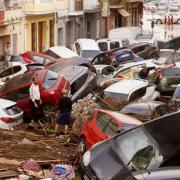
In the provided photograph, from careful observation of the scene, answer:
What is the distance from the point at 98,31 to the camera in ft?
176

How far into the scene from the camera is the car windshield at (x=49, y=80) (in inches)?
735

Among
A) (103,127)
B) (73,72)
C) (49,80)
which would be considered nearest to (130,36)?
(73,72)

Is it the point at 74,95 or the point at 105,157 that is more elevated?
the point at 105,157

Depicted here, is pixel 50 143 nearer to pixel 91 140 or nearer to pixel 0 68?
pixel 91 140

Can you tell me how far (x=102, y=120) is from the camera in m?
12.2

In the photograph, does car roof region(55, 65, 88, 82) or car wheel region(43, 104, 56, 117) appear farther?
car roof region(55, 65, 88, 82)

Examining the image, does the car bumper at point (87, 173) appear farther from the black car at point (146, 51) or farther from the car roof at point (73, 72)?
the black car at point (146, 51)

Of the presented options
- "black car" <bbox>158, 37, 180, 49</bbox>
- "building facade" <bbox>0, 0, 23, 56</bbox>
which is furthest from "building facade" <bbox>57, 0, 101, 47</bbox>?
"black car" <bbox>158, 37, 180, 49</bbox>

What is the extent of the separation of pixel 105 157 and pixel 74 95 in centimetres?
1168

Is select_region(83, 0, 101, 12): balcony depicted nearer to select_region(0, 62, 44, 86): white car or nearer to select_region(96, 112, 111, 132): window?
select_region(0, 62, 44, 86): white car

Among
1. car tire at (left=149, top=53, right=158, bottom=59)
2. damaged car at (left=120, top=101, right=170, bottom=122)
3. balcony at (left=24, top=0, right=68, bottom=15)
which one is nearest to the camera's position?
damaged car at (left=120, top=101, right=170, bottom=122)

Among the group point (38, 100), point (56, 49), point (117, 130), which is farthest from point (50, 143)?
point (56, 49)

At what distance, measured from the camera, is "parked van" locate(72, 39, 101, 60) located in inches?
1350

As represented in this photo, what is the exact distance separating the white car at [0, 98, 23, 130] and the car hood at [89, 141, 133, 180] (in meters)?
7.30
